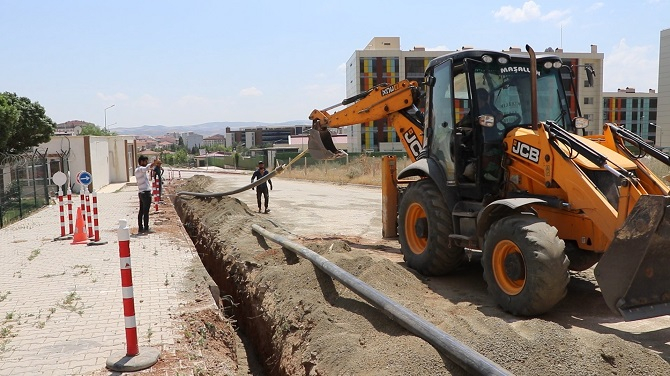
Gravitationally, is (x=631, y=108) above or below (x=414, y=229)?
above

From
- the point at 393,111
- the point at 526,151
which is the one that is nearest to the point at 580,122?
the point at 526,151

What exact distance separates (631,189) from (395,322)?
280 centimetres

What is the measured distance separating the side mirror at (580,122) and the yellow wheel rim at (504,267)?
241 centimetres

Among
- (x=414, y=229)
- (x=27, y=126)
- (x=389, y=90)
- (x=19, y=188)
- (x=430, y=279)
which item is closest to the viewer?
(x=430, y=279)

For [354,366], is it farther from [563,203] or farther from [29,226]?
[29,226]

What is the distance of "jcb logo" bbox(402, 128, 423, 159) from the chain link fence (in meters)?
11.1

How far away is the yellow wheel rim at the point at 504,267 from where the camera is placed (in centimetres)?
631

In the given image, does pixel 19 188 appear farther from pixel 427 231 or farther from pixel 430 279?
pixel 430 279

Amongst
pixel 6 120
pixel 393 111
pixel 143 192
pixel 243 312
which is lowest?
pixel 243 312

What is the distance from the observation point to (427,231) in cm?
848

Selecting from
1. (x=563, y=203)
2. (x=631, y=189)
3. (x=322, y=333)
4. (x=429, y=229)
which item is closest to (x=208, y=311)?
(x=322, y=333)

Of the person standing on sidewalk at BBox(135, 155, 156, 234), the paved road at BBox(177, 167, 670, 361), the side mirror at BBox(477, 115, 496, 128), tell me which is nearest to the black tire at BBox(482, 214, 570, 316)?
the paved road at BBox(177, 167, 670, 361)

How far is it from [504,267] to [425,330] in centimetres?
244

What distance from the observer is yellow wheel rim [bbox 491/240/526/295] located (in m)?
6.31
